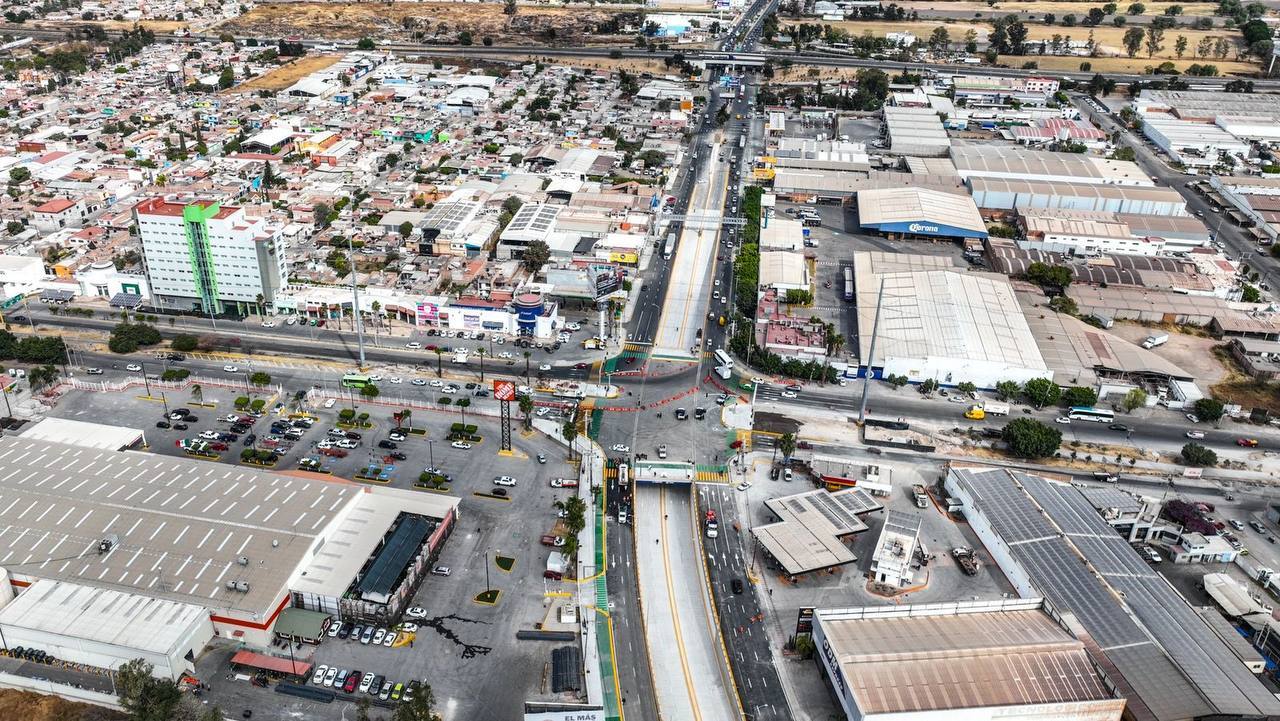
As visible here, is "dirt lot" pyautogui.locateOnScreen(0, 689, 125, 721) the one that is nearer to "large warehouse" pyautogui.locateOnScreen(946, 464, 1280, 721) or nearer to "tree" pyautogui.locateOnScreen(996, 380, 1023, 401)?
"large warehouse" pyautogui.locateOnScreen(946, 464, 1280, 721)

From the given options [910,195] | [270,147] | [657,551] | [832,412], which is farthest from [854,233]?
[270,147]

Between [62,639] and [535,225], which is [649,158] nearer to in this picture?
[535,225]

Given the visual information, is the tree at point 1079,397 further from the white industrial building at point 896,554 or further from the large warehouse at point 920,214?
the large warehouse at point 920,214

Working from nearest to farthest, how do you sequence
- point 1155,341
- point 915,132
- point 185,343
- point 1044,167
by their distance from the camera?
point 185,343
point 1155,341
point 1044,167
point 915,132

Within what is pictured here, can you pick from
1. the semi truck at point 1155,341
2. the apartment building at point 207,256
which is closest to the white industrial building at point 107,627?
the apartment building at point 207,256

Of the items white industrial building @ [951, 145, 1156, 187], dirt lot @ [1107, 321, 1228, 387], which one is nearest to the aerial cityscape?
dirt lot @ [1107, 321, 1228, 387]

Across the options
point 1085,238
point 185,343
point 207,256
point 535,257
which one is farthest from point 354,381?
point 1085,238

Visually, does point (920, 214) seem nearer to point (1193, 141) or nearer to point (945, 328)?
point (945, 328)
